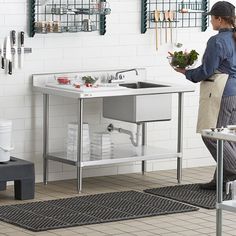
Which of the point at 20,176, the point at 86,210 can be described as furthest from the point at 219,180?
the point at 20,176

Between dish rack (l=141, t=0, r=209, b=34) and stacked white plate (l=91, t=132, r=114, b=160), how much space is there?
120 cm

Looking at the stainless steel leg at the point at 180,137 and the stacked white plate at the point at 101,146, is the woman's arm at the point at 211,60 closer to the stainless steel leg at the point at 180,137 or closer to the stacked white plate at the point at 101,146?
the stainless steel leg at the point at 180,137

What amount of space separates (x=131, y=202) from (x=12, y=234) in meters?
1.42

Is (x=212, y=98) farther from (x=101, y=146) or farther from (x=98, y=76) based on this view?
(x=98, y=76)

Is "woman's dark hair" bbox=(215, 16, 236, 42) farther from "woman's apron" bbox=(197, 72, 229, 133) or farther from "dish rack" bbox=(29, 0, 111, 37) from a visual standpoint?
"dish rack" bbox=(29, 0, 111, 37)

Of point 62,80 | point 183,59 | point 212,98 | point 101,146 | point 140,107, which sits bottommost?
point 101,146

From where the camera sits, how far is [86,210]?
308 inches

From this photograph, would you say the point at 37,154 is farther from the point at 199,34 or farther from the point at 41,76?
the point at 199,34

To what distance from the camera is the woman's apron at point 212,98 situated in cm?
840

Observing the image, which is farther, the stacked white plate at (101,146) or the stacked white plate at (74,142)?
the stacked white plate at (101,146)

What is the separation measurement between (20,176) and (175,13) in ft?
8.31

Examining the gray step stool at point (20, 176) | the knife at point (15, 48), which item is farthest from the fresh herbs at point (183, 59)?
the gray step stool at point (20, 176)

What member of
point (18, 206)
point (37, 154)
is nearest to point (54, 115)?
point (37, 154)

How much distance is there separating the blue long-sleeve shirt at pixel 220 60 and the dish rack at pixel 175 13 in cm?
114
